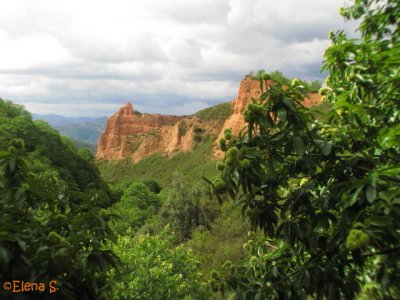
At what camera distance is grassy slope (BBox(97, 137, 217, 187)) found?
78.2m

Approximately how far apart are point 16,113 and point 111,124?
71.6 m

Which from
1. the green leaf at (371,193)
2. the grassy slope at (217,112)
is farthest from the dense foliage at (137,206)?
the grassy slope at (217,112)

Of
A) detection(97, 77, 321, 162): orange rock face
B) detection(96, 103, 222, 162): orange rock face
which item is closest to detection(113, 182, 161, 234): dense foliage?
detection(97, 77, 321, 162): orange rock face

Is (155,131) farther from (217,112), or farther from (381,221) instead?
(381,221)

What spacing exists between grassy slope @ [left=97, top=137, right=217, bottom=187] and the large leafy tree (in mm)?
66149

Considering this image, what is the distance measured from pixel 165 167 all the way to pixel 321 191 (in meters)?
88.5

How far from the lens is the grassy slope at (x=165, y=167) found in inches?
3080

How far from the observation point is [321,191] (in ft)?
10.7

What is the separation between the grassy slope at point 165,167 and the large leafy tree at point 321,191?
66149 mm

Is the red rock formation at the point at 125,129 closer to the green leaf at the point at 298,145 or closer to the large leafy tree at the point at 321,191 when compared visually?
the large leafy tree at the point at 321,191

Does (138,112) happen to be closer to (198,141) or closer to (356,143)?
(198,141)

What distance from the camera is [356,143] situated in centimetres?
299

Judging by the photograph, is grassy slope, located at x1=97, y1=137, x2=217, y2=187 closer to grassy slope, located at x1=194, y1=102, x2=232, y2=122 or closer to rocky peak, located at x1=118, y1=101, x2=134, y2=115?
grassy slope, located at x1=194, y1=102, x2=232, y2=122

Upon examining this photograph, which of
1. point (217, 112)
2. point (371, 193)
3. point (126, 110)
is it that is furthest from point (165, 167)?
point (371, 193)
